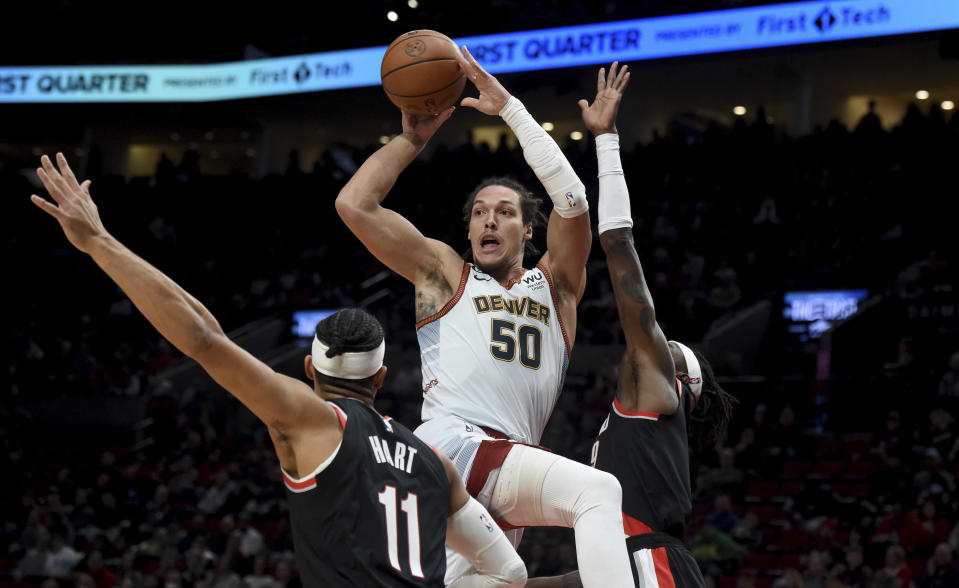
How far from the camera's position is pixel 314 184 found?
23969 mm

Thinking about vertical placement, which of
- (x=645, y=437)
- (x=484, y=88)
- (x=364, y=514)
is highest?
(x=484, y=88)

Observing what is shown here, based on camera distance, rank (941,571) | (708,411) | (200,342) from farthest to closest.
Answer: (941,571), (708,411), (200,342)

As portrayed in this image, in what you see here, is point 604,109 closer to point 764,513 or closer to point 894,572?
point 894,572

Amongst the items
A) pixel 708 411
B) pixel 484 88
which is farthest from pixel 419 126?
pixel 708 411

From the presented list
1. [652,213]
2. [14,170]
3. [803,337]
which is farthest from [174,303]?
[14,170]

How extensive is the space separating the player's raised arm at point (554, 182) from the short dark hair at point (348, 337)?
150 centimetres

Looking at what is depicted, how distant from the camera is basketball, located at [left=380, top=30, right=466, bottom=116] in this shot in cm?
488

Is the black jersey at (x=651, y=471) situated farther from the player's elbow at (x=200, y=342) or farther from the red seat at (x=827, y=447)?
the red seat at (x=827, y=447)

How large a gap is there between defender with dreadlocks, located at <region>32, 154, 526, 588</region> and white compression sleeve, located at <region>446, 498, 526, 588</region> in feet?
0.12

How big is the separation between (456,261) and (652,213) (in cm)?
1414

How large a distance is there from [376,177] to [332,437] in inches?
75.3

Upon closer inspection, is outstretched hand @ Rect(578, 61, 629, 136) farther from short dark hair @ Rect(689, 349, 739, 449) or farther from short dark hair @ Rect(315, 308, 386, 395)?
short dark hair @ Rect(315, 308, 386, 395)

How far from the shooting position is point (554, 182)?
15.3 feet

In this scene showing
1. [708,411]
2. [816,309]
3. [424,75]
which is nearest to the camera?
[708,411]
